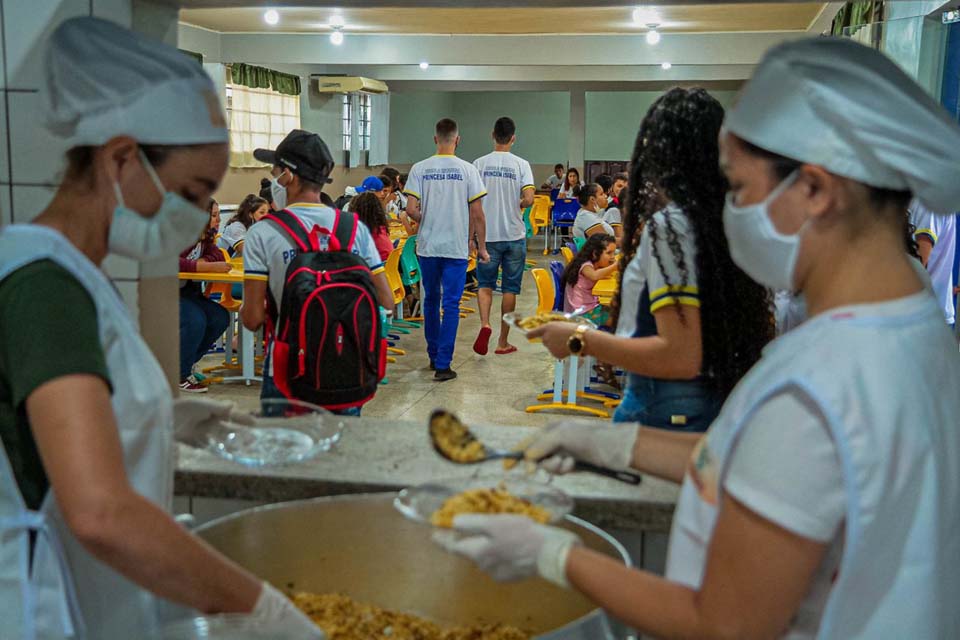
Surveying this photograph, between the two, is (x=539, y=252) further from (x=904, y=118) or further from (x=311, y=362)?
(x=904, y=118)

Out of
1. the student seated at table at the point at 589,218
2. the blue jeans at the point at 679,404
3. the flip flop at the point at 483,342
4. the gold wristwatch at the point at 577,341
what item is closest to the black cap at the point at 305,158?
the gold wristwatch at the point at 577,341

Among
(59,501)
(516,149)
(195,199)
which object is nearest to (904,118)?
(195,199)

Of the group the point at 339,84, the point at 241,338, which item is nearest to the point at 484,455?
the point at 241,338

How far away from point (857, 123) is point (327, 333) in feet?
7.51

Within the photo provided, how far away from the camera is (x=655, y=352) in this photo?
78.3 inches

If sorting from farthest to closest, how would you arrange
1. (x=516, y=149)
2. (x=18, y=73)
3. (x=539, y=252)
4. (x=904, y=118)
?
(x=516, y=149) → (x=539, y=252) → (x=18, y=73) → (x=904, y=118)

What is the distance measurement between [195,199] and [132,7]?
1.15 meters

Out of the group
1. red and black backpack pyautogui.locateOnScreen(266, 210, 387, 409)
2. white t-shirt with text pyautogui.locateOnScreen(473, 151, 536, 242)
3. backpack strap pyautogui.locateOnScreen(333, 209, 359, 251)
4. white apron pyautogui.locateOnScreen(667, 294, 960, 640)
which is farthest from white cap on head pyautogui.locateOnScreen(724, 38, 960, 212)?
white t-shirt with text pyautogui.locateOnScreen(473, 151, 536, 242)

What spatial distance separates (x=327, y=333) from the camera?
309cm

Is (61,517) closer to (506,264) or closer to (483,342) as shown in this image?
(483,342)

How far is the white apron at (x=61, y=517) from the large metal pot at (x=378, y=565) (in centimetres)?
23

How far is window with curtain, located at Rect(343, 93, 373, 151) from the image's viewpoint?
16.7 m

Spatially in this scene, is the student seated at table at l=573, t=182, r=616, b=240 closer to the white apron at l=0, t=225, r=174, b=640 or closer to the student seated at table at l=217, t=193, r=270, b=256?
the student seated at table at l=217, t=193, r=270, b=256

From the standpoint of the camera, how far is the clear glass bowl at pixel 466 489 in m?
1.32
